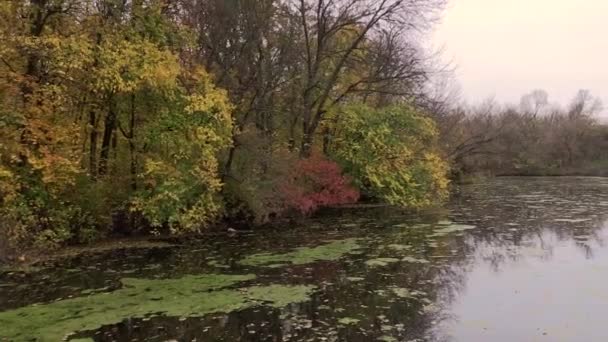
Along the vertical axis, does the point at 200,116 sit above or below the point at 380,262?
above

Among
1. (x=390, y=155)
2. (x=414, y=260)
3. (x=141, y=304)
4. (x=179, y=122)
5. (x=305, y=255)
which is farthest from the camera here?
(x=390, y=155)

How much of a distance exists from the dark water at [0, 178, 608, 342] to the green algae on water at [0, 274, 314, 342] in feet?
0.45

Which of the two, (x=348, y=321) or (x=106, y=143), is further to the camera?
(x=106, y=143)

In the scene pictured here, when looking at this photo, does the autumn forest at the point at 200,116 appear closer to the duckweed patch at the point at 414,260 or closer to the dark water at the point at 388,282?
the dark water at the point at 388,282

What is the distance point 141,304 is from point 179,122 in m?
8.79

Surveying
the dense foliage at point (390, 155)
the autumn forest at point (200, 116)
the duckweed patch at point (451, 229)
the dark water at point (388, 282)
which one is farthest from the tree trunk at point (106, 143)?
the dense foliage at point (390, 155)

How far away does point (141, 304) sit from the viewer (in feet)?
34.7

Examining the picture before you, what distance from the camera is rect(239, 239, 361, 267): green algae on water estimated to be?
14719 millimetres

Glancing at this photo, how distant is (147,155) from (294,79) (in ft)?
33.6

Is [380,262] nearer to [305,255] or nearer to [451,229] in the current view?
[305,255]

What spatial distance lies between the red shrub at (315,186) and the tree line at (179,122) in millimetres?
81

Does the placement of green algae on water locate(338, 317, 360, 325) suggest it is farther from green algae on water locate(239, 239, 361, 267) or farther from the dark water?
green algae on water locate(239, 239, 361, 267)

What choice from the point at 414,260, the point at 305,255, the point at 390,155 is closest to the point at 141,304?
the point at 305,255

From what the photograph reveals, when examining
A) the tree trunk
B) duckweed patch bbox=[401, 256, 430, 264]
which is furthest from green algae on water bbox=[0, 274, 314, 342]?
the tree trunk
